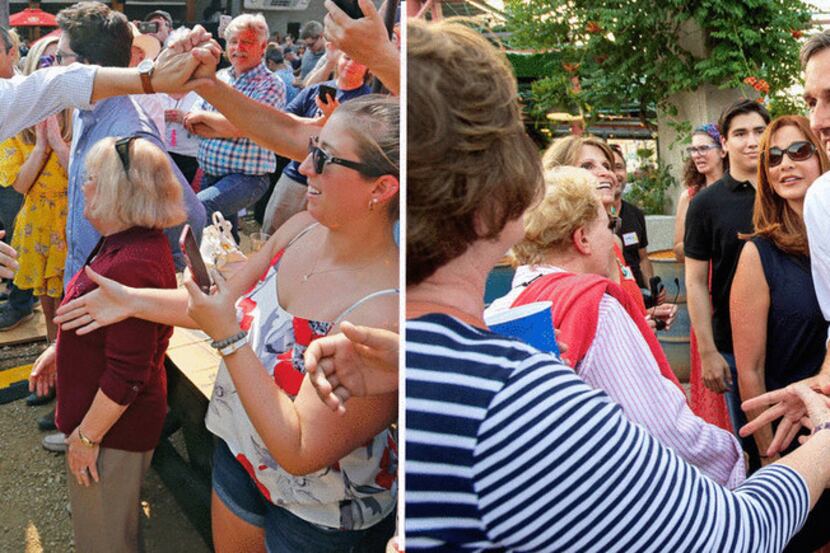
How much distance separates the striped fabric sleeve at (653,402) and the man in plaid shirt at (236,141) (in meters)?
0.47

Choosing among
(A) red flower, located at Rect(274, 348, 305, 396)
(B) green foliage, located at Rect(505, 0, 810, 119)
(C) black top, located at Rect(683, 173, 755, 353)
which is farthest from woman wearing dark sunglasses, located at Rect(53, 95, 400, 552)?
(C) black top, located at Rect(683, 173, 755, 353)

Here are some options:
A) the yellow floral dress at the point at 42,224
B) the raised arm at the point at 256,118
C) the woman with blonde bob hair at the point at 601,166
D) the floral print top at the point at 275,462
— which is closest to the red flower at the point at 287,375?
the floral print top at the point at 275,462

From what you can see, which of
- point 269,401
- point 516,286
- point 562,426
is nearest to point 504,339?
point 562,426

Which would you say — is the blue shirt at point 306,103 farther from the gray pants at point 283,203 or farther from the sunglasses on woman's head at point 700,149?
the sunglasses on woman's head at point 700,149

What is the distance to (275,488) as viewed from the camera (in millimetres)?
724

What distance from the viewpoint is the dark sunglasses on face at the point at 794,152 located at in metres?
1.18

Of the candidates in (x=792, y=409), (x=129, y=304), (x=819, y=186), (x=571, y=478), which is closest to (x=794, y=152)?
(x=819, y=186)

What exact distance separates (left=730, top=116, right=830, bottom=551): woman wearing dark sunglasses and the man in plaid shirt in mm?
855

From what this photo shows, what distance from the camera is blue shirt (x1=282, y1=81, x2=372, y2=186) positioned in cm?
69

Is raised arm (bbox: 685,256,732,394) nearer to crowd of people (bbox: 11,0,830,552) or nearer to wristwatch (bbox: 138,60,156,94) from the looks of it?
crowd of people (bbox: 11,0,830,552)

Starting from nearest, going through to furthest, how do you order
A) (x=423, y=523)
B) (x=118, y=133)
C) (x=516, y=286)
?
1. (x=423, y=523)
2. (x=118, y=133)
3. (x=516, y=286)

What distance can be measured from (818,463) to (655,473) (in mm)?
295

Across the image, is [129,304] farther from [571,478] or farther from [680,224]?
[680,224]

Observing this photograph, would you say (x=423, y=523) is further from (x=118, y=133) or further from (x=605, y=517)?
(x=118, y=133)
